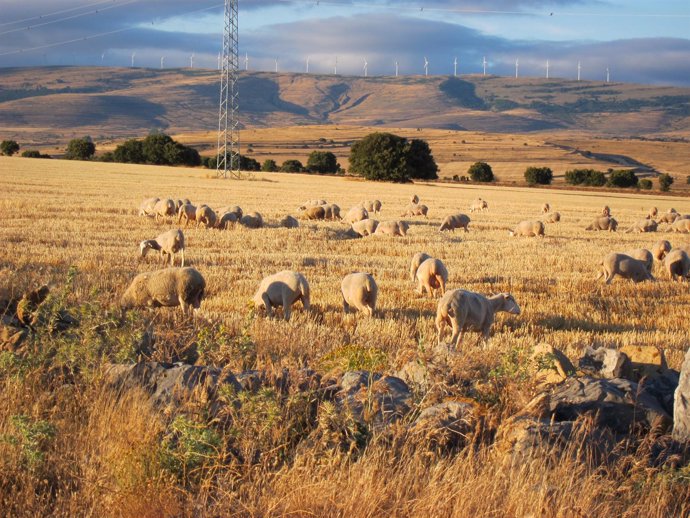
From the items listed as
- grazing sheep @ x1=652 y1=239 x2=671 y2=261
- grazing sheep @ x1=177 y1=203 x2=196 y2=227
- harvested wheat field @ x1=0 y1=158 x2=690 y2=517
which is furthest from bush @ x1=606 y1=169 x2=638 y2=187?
harvested wheat field @ x1=0 y1=158 x2=690 y2=517

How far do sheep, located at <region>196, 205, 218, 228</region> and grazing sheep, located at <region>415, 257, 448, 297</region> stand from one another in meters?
14.1

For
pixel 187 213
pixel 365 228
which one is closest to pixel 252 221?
pixel 187 213

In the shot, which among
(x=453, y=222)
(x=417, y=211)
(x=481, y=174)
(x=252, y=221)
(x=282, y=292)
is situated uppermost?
(x=282, y=292)

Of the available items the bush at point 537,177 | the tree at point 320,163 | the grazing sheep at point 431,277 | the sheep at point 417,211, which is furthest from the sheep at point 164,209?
the tree at point 320,163

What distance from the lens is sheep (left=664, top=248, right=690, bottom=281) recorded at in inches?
780

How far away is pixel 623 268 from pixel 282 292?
9.72 m

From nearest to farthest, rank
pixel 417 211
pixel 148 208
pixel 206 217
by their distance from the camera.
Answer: pixel 206 217 < pixel 148 208 < pixel 417 211

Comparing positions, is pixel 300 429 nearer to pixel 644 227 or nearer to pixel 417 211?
pixel 644 227

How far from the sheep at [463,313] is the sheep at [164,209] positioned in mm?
21027

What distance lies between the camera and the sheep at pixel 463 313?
11828 millimetres

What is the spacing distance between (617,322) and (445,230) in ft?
58.0

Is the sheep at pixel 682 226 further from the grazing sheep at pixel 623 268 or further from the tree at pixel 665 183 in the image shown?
the tree at pixel 665 183

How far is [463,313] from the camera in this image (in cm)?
1188

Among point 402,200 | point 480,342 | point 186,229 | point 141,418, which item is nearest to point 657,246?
point 480,342
